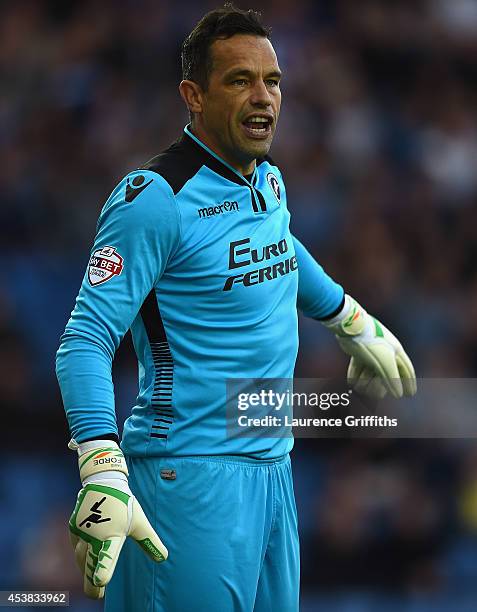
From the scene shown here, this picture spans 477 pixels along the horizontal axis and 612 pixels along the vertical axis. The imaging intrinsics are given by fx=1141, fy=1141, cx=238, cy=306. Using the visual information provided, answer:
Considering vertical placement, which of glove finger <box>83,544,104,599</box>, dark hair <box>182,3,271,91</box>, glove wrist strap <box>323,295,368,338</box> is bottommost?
glove finger <box>83,544,104,599</box>

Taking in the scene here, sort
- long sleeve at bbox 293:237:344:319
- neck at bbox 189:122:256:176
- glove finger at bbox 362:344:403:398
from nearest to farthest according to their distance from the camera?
neck at bbox 189:122:256:176 → long sleeve at bbox 293:237:344:319 → glove finger at bbox 362:344:403:398

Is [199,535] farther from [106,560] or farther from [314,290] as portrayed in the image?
[314,290]

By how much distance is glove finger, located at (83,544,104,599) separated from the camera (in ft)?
7.90

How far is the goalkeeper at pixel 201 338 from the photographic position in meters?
2.61

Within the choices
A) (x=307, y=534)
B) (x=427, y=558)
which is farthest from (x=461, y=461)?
(x=307, y=534)

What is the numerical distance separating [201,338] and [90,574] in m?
0.63

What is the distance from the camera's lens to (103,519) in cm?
240

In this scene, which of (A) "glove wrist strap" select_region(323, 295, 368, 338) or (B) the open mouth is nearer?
(B) the open mouth

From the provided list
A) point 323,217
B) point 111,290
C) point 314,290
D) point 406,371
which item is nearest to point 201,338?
point 111,290

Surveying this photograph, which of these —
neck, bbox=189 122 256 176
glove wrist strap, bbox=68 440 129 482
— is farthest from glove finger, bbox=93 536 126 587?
neck, bbox=189 122 256 176

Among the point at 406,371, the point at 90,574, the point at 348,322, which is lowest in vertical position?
the point at 90,574

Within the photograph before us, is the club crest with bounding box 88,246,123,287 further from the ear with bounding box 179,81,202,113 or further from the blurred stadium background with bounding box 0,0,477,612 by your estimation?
the blurred stadium background with bounding box 0,0,477,612

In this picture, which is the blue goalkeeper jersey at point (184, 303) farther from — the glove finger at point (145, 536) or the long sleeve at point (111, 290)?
the glove finger at point (145, 536)

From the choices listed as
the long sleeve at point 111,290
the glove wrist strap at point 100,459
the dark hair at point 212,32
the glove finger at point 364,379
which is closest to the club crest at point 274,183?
the dark hair at point 212,32
